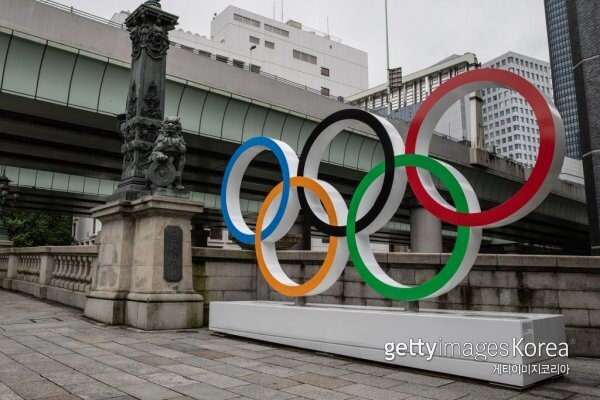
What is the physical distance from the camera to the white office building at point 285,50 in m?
77.3

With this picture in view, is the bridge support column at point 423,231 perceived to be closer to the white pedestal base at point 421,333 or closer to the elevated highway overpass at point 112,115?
the elevated highway overpass at point 112,115

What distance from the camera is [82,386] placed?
6133mm

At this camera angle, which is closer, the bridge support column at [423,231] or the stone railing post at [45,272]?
the stone railing post at [45,272]

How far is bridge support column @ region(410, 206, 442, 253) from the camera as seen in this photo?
38.1 meters

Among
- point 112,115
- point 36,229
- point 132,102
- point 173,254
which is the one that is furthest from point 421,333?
point 36,229

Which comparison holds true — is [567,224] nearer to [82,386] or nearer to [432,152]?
[432,152]

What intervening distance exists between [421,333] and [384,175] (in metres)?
2.96

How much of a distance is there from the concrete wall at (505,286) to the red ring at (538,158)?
3.16 metres

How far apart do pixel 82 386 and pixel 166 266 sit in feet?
18.5

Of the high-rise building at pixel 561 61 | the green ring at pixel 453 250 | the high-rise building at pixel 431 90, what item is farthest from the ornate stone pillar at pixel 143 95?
the high-rise building at pixel 431 90

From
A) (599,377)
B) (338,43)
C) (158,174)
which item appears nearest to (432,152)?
(158,174)

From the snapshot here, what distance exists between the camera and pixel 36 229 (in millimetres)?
73438

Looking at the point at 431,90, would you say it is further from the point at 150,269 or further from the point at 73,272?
the point at 150,269

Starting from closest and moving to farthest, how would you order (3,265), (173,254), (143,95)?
(173,254), (143,95), (3,265)
